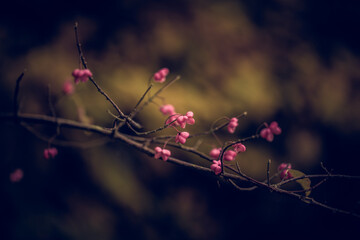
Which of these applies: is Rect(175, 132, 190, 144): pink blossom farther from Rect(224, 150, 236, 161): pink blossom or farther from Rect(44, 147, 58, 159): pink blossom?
Rect(44, 147, 58, 159): pink blossom

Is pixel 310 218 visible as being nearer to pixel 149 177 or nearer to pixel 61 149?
pixel 149 177

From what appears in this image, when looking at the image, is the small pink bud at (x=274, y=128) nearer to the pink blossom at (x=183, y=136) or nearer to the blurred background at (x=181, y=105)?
the pink blossom at (x=183, y=136)

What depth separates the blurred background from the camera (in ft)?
5.49

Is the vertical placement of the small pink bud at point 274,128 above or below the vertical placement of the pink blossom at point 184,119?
above

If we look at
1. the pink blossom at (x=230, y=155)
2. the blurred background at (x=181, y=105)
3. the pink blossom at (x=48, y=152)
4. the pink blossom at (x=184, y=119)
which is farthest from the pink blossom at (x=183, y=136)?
the blurred background at (x=181, y=105)

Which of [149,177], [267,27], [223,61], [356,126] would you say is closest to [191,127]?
[149,177]

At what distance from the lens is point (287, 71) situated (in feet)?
6.86

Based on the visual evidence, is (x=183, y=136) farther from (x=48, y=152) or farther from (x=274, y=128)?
(x=48, y=152)

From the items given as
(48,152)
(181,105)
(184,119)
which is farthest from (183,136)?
(181,105)

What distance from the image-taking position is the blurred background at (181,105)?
1.67 metres

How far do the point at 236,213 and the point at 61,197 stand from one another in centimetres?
134

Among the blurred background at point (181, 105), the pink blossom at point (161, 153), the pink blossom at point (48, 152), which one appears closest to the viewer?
the pink blossom at point (161, 153)

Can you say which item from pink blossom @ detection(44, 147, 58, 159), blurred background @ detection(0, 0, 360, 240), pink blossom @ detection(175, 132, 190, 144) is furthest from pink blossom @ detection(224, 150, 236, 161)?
blurred background @ detection(0, 0, 360, 240)

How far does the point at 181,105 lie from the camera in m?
1.79
